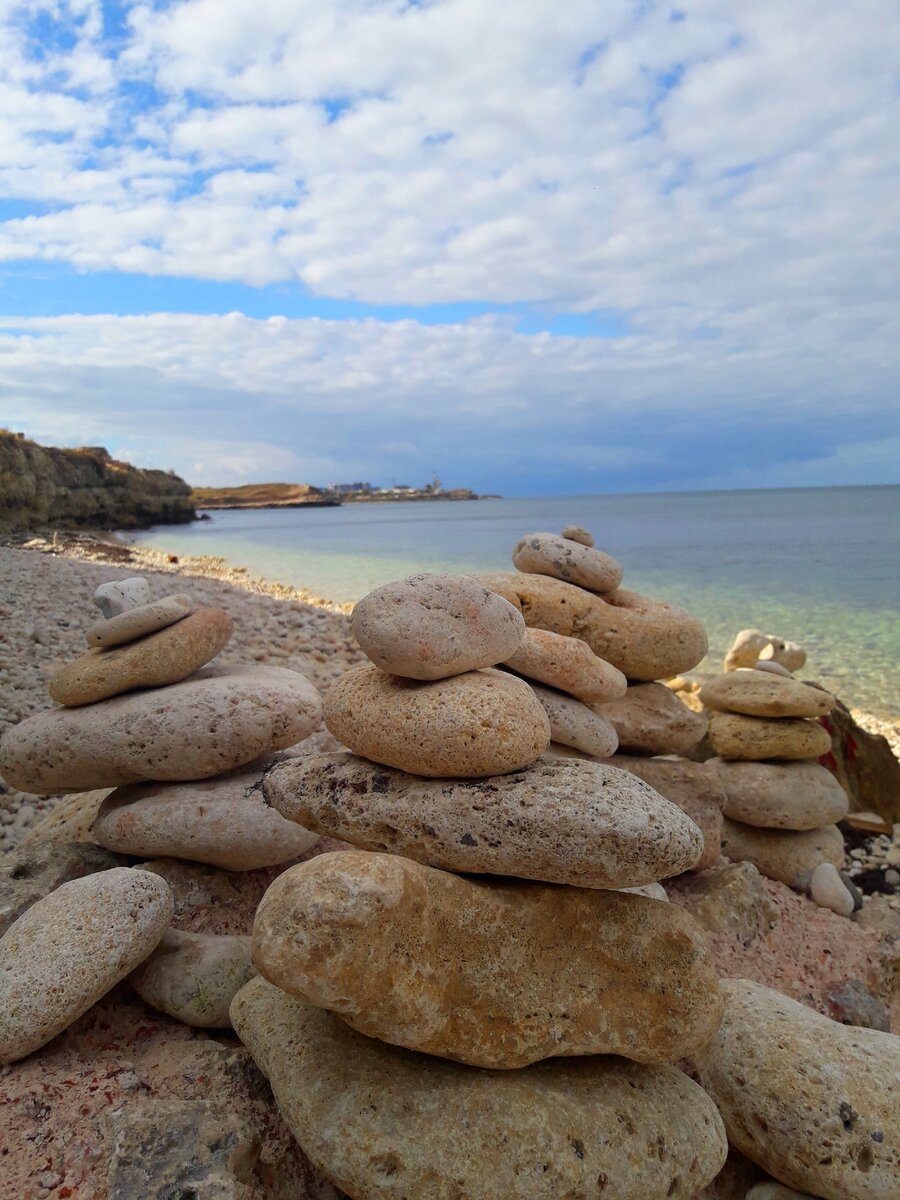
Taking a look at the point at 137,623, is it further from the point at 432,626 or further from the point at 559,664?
the point at 559,664

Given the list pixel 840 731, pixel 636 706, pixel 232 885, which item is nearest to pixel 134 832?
pixel 232 885

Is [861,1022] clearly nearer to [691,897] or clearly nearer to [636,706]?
[691,897]

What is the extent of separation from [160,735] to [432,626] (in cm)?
168

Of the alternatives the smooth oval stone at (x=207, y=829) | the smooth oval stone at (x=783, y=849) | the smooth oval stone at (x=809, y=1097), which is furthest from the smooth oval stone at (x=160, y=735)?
the smooth oval stone at (x=783, y=849)

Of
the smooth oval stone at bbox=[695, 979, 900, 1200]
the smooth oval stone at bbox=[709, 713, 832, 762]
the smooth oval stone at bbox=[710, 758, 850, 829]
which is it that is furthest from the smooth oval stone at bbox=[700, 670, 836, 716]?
the smooth oval stone at bbox=[695, 979, 900, 1200]

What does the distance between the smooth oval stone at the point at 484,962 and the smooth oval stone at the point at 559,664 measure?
120 cm

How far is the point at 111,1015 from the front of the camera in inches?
127

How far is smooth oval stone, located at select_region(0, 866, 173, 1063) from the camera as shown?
280 centimetres

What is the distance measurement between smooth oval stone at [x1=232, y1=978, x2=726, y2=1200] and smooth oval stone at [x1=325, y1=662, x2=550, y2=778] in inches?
37.3

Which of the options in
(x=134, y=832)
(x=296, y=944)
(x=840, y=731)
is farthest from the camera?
(x=840, y=731)

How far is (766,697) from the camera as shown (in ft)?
18.1

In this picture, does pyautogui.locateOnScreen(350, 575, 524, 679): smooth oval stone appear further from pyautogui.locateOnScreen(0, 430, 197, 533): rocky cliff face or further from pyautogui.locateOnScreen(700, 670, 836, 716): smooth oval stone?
pyautogui.locateOnScreen(0, 430, 197, 533): rocky cliff face

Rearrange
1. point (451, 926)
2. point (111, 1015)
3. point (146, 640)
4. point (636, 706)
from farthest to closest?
point (636, 706)
point (146, 640)
point (111, 1015)
point (451, 926)

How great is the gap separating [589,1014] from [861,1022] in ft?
6.94
